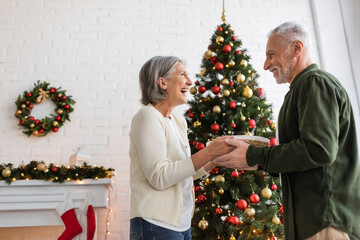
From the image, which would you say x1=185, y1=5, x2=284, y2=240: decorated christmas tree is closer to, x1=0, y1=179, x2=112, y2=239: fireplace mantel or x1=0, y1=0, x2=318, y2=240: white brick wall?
x1=0, y1=179, x2=112, y2=239: fireplace mantel

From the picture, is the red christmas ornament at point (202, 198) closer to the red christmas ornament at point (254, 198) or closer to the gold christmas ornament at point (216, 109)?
the red christmas ornament at point (254, 198)

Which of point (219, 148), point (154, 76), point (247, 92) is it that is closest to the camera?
point (219, 148)

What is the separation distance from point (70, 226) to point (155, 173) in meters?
1.34

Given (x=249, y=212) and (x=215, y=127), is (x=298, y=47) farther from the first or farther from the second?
(x=249, y=212)

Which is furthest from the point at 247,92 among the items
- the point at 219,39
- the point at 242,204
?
the point at 242,204

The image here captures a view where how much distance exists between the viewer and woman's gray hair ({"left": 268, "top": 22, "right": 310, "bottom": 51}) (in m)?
1.51

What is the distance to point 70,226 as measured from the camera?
2.50 metres

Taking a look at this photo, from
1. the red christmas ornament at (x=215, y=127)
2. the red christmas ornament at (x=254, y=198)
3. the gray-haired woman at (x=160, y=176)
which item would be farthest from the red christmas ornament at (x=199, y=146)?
the gray-haired woman at (x=160, y=176)

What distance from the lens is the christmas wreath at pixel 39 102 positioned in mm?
3203

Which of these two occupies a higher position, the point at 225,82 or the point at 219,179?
the point at 225,82

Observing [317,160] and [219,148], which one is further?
[219,148]

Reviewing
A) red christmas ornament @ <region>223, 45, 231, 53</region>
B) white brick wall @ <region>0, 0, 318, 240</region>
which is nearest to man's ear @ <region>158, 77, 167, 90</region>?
red christmas ornament @ <region>223, 45, 231, 53</region>

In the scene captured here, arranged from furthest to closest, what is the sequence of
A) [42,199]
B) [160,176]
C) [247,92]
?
[42,199], [247,92], [160,176]

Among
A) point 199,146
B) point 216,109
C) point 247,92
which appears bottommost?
point 199,146
